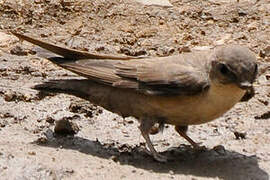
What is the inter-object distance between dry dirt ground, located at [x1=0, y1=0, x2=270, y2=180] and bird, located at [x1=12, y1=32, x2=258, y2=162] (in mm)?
322

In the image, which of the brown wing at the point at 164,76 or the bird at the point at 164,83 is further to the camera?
the brown wing at the point at 164,76

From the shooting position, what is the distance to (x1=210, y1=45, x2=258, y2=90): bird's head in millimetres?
6090

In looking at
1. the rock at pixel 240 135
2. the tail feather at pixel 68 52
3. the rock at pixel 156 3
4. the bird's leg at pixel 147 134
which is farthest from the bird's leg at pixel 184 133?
the rock at pixel 156 3

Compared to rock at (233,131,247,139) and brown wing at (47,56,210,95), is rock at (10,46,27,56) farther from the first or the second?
rock at (233,131,247,139)

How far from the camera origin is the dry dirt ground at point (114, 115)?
6.38m

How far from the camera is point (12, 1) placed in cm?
984

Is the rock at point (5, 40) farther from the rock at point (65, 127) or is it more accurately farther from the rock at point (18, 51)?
the rock at point (65, 127)

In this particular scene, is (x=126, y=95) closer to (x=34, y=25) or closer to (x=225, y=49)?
(x=225, y=49)

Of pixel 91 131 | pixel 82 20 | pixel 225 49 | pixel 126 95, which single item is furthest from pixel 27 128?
pixel 82 20

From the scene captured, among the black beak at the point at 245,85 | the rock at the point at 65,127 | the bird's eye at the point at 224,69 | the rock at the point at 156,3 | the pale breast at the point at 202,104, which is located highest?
the bird's eye at the point at 224,69

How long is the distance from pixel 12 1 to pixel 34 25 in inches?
22.1

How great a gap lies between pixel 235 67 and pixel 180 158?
1.13 meters

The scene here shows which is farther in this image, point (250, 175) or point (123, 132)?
point (123, 132)

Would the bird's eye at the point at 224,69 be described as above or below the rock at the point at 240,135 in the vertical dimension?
above
